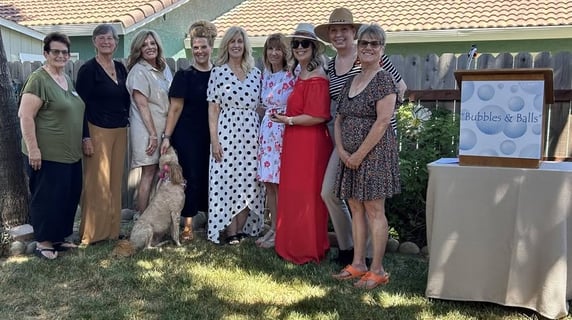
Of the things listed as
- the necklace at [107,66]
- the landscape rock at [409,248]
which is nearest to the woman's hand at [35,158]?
the necklace at [107,66]

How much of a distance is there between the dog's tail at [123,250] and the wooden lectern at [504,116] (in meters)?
2.95

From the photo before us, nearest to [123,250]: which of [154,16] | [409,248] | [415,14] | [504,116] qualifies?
[409,248]

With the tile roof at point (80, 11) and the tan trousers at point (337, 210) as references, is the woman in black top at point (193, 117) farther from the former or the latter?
the tile roof at point (80, 11)

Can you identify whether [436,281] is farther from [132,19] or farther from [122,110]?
[132,19]

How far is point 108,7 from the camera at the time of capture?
43.4 feet

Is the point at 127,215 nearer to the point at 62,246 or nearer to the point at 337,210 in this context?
the point at 62,246

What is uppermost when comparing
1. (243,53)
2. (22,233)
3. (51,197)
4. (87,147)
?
(243,53)

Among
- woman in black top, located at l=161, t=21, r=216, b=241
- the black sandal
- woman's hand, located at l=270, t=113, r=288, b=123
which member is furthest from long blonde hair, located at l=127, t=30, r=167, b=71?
the black sandal

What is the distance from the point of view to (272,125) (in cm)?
480

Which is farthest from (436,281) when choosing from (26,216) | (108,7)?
(108,7)

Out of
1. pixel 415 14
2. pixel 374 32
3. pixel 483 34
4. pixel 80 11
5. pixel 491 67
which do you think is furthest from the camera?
pixel 80 11

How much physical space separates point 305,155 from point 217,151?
0.97m

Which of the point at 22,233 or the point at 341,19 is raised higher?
the point at 341,19

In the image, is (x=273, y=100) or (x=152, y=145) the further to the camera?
(x=152, y=145)
